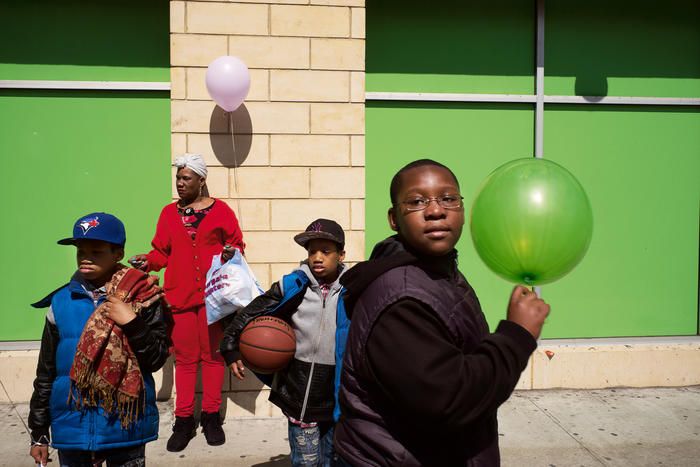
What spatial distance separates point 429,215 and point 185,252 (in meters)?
3.35

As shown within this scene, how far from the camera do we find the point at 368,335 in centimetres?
167

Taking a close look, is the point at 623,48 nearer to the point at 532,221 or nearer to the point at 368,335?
the point at 532,221

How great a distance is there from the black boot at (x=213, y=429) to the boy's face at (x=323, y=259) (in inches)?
73.8

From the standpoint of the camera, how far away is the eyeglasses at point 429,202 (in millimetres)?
1754

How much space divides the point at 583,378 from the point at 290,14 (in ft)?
14.2

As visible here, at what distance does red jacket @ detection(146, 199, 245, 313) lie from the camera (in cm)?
469

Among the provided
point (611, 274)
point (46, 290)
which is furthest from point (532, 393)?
point (46, 290)

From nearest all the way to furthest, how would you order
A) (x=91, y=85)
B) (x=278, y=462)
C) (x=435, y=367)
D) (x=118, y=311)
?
1. (x=435, y=367)
2. (x=118, y=311)
3. (x=278, y=462)
4. (x=91, y=85)

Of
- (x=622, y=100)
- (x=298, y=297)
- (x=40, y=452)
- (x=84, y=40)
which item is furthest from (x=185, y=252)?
(x=622, y=100)

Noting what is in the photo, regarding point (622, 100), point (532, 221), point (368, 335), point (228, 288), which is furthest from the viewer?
point (622, 100)

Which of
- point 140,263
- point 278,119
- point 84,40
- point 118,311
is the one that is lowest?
point 118,311

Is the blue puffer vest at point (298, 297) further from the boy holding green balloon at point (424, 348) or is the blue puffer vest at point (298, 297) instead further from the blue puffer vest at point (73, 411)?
the boy holding green balloon at point (424, 348)

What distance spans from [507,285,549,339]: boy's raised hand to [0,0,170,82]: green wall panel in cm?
464

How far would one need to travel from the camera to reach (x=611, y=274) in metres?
5.98
